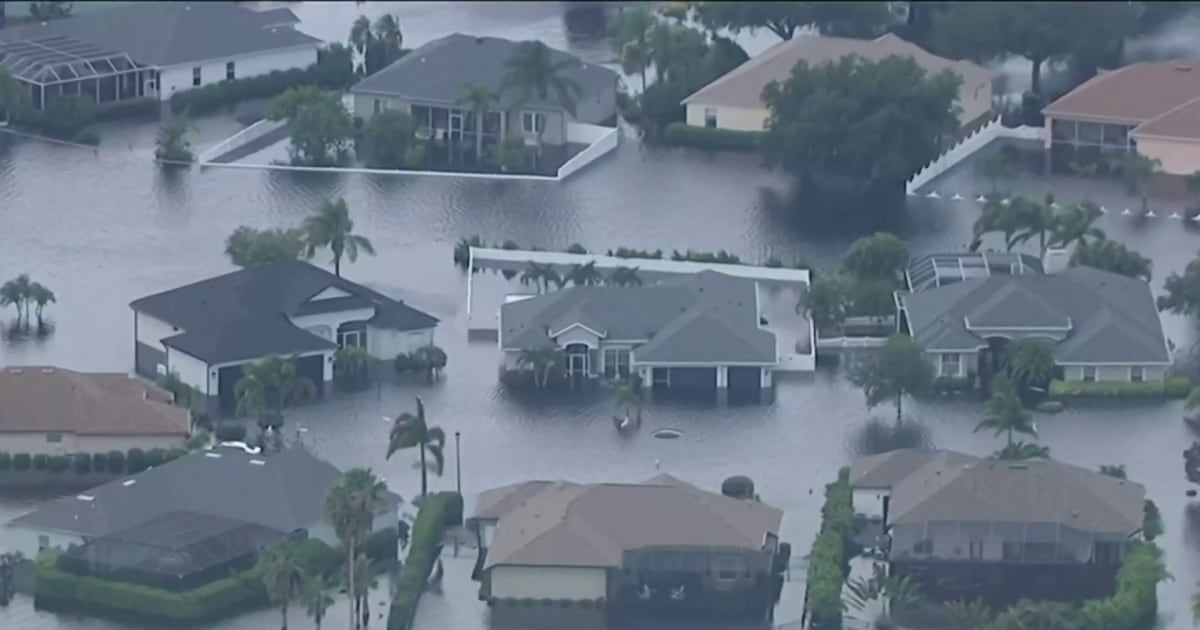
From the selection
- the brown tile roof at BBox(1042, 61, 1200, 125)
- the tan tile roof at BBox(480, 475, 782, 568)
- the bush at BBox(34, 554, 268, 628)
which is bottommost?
the bush at BBox(34, 554, 268, 628)

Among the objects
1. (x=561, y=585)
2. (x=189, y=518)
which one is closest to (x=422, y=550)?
(x=561, y=585)

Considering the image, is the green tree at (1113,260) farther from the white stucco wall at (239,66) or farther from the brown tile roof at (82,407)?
the white stucco wall at (239,66)

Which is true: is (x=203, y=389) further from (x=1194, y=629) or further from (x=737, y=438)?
(x=1194, y=629)

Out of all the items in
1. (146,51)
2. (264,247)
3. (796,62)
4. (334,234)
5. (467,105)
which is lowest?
(264,247)

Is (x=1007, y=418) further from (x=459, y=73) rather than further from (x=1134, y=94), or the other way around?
(x=459, y=73)

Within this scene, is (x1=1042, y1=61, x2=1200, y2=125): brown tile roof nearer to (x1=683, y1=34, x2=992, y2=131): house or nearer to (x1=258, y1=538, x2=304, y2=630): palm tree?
(x1=683, y1=34, x2=992, y2=131): house

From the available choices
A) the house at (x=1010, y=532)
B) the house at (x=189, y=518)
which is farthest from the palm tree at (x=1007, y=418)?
the house at (x=189, y=518)

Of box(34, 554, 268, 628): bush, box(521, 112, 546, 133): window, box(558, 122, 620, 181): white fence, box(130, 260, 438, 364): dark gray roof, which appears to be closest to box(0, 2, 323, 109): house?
box(521, 112, 546, 133): window
